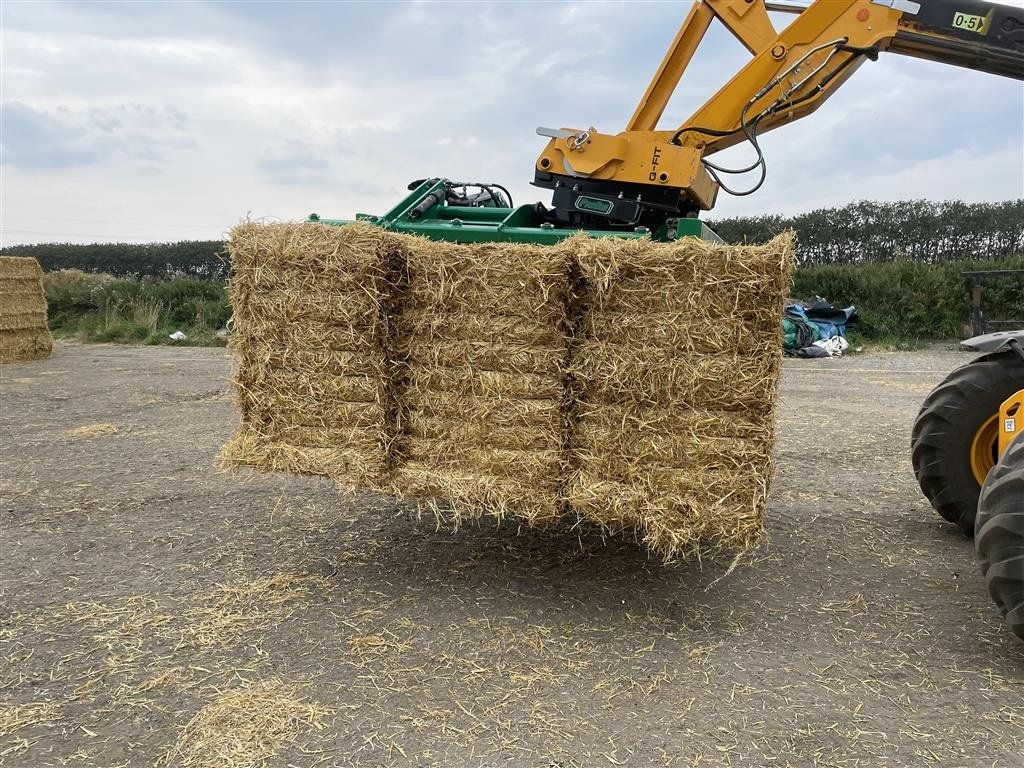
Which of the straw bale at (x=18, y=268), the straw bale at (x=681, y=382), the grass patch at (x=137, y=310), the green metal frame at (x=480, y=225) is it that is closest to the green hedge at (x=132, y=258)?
the grass patch at (x=137, y=310)

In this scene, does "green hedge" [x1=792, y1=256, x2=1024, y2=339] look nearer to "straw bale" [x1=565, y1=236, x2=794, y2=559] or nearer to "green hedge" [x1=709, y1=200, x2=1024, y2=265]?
"green hedge" [x1=709, y1=200, x2=1024, y2=265]

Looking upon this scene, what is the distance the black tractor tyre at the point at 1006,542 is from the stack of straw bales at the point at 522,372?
0.89 metres

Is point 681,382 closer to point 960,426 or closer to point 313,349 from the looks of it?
point 313,349

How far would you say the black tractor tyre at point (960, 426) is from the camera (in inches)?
173

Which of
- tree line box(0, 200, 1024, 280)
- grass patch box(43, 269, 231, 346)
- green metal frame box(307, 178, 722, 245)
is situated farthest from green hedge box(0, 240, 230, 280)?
green metal frame box(307, 178, 722, 245)

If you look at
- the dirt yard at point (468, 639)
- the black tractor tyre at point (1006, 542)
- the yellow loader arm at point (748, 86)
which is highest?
the yellow loader arm at point (748, 86)

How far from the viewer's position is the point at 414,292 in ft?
12.1

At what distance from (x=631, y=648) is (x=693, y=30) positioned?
14.5 ft

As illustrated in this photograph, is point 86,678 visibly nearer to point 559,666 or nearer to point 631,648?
point 559,666

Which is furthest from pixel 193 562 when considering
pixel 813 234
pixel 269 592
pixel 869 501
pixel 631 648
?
pixel 813 234

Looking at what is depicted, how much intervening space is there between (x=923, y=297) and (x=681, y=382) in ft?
57.6

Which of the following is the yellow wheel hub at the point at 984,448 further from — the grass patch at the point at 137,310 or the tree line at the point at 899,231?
the tree line at the point at 899,231

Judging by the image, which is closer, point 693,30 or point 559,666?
point 559,666

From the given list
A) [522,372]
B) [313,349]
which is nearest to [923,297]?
[522,372]
